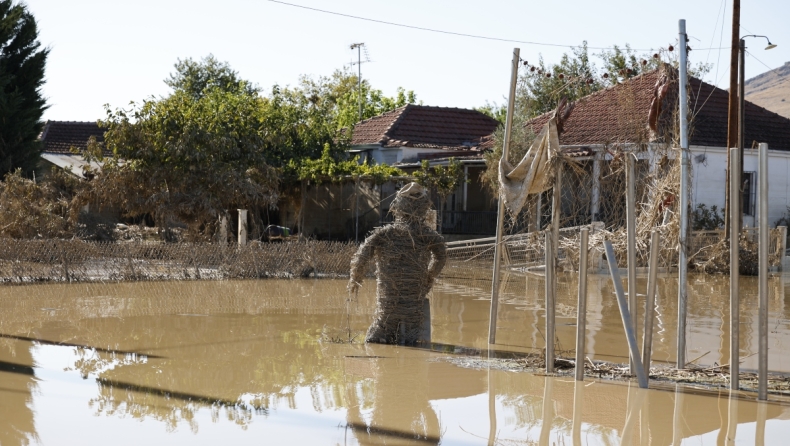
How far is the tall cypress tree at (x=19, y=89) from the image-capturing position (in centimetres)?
2722

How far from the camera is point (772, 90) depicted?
120500mm

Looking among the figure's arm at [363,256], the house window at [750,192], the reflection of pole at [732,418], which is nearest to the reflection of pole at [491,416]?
the reflection of pole at [732,418]

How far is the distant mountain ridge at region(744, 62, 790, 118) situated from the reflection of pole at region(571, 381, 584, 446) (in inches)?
4045

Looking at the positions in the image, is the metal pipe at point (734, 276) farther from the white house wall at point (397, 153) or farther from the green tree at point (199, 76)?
the green tree at point (199, 76)

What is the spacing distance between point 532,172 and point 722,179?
17084mm

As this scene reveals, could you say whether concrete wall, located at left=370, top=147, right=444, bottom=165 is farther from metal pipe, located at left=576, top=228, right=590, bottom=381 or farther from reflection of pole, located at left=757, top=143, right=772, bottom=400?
reflection of pole, located at left=757, top=143, right=772, bottom=400

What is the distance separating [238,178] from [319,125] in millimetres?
8097

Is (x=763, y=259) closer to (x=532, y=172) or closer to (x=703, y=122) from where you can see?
(x=532, y=172)

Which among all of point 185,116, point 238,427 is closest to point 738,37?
point 185,116

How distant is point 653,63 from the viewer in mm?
9375

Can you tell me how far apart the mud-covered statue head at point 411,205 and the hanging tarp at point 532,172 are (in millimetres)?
1032

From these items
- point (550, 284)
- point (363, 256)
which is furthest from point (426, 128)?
point (550, 284)

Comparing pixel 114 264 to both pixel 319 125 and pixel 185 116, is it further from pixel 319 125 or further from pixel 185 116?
pixel 319 125

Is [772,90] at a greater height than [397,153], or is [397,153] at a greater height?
[772,90]
